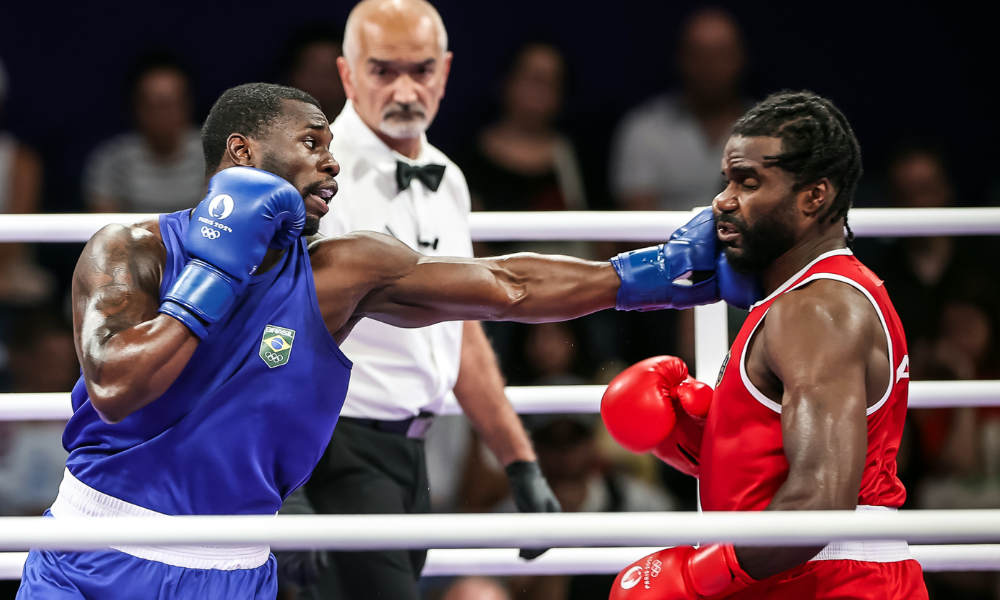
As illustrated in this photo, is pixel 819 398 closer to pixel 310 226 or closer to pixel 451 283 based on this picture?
pixel 451 283

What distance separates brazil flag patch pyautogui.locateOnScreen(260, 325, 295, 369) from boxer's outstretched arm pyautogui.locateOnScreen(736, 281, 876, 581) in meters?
0.77

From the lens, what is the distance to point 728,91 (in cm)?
376

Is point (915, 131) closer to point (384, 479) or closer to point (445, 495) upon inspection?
point (445, 495)

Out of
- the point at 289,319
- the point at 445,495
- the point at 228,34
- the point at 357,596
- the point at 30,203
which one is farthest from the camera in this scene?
the point at 228,34

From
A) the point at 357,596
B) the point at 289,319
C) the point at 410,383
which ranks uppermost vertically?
the point at 289,319

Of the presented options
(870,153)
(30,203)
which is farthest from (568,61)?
(30,203)

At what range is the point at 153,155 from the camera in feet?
12.0

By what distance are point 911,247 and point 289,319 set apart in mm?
2775

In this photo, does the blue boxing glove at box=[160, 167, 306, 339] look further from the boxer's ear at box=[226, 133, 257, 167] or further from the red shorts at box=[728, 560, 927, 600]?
the red shorts at box=[728, 560, 927, 600]

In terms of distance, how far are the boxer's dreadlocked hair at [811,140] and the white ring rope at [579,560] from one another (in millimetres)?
846

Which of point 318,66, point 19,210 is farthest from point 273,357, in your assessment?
point 19,210

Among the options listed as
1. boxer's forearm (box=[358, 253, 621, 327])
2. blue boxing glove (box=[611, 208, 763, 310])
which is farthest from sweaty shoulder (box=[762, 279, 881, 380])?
boxer's forearm (box=[358, 253, 621, 327])

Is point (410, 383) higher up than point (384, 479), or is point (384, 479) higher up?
point (410, 383)

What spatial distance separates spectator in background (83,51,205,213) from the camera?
362 centimetres
